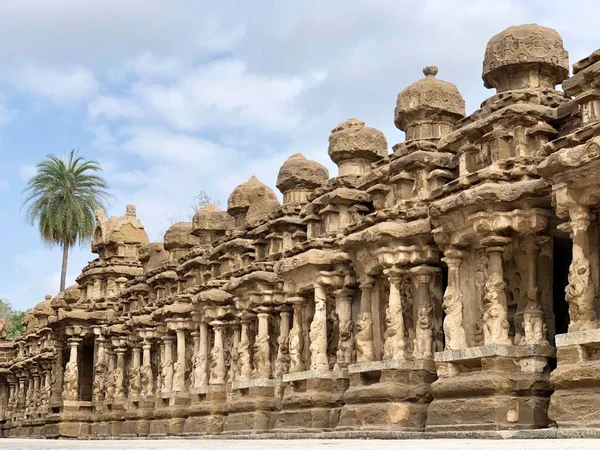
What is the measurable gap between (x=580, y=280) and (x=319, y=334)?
7.12 metres

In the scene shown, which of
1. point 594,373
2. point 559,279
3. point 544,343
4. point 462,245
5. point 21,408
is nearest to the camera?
point 594,373

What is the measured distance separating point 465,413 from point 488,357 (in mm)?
867

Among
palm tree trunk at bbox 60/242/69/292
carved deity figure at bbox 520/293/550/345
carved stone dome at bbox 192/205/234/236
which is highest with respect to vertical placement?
palm tree trunk at bbox 60/242/69/292

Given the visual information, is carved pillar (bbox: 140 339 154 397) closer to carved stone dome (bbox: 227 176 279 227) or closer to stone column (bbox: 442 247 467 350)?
carved stone dome (bbox: 227 176 279 227)

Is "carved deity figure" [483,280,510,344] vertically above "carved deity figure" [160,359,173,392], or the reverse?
"carved deity figure" [160,359,173,392]

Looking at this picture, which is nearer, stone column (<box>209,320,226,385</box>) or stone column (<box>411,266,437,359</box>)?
stone column (<box>411,266,437,359</box>)

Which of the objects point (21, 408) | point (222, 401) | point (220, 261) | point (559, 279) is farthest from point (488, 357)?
point (21, 408)

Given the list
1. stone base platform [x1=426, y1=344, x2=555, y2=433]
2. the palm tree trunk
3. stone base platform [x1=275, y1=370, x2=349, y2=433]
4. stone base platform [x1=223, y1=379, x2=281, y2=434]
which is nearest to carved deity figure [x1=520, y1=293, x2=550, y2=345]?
stone base platform [x1=426, y1=344, x2=555, y2=433]

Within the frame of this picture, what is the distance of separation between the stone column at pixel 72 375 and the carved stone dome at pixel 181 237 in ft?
21.8

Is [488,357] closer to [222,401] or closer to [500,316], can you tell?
[500,316]

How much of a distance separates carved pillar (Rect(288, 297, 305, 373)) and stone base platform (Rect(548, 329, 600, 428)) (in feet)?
25.4

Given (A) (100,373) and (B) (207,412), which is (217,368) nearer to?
(B) (207,412)

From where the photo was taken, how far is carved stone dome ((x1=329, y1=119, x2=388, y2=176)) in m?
20.5

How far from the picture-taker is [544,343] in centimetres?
1414
